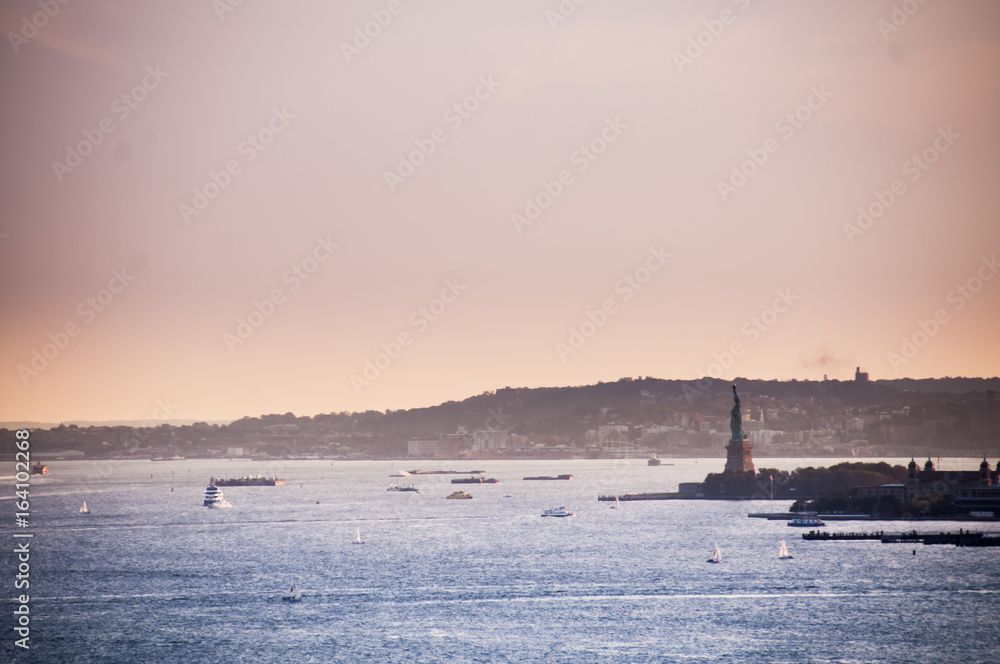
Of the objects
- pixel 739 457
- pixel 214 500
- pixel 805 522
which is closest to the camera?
pixel 805 522

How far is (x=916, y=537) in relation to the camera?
330 feet

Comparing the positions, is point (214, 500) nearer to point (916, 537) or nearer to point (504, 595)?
point (504, 595)

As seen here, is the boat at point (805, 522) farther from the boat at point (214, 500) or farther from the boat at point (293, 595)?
the boat at point (214, 500)

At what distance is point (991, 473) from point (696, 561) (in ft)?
188

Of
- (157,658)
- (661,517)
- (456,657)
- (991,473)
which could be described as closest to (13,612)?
(157,658)

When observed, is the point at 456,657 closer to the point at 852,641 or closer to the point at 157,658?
the point at 157,658

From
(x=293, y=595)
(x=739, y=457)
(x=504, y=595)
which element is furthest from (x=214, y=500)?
(x=504, y=595)

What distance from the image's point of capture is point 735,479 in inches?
6363

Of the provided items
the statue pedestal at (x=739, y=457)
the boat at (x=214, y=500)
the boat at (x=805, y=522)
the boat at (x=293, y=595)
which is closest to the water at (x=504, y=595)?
the boat at (x=293, y=595)

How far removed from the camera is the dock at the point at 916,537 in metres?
97.8

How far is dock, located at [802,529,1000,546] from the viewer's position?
97750mm

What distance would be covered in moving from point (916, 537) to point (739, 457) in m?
63.2

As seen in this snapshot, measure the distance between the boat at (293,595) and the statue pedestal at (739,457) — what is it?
321ft

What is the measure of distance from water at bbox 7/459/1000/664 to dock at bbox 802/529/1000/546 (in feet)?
9.72
